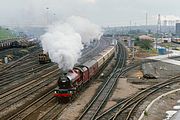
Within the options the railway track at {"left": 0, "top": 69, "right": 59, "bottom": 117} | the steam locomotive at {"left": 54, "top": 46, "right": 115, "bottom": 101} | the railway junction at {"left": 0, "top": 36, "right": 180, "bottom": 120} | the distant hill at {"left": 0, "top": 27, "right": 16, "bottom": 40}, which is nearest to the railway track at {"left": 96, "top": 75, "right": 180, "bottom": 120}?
the railway junction at {"left": 0, "top": 36, "right": 180, "bottom": 120}

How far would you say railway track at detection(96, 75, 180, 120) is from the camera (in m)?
24.4

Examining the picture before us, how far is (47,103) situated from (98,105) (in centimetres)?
446

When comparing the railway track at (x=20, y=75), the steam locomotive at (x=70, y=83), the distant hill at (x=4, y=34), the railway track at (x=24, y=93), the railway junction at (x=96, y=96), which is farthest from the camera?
the distant hill at (x=4, y=34)

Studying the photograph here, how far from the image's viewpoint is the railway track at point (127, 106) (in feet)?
80.1

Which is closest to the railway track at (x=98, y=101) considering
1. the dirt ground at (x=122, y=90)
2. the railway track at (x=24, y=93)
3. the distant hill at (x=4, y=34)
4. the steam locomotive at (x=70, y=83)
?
the dirt ground at (x=122, y=90)

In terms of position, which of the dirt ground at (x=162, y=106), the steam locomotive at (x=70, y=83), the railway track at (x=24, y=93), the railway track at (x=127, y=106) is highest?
the steam locomotive at (x=70, y=83)

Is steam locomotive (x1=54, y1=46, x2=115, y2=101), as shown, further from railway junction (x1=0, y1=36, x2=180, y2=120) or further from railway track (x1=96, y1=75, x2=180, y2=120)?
railway track (x1=96, y1=75, x2=180, y2=120)

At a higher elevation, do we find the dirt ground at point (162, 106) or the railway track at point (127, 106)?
the railway track at point (127, 106)

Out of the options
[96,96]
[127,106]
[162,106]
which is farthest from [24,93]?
[162,106]

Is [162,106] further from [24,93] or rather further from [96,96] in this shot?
[24,93]

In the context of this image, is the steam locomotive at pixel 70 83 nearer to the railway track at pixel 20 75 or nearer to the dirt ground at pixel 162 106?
the dirt ground at pixel 162 106

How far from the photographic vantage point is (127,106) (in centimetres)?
2745

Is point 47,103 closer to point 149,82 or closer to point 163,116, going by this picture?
point 163,116

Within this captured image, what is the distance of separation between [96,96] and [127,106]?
415cm
